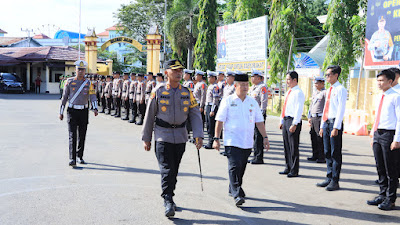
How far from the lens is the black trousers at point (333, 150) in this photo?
20.8 ft

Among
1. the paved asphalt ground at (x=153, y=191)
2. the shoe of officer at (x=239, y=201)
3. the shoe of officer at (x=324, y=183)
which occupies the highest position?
the shoe of officer at (x=239, y=201)

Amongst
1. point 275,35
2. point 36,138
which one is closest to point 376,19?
point 275,35

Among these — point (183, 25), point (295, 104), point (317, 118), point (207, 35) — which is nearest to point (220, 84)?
point (317, 118)

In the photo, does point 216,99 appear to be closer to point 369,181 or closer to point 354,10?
point 369,181

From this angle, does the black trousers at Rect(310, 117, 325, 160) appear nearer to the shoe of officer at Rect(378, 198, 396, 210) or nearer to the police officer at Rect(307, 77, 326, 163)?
the police officer at Rect(307, 77, 326, 163)

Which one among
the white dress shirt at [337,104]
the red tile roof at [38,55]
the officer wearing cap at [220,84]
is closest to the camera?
the white dress shirt at [337,104]

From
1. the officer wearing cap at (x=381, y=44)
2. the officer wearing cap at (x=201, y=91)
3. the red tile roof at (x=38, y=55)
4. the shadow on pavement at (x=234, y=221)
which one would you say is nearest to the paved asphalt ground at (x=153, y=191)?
the shadow on pavement at (x=234, y=221)

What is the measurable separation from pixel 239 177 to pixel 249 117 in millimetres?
834

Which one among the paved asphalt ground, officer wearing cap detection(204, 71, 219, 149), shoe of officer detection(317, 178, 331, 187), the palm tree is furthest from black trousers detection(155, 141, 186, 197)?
the palm tree

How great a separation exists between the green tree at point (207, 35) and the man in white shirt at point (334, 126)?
21.7 meters

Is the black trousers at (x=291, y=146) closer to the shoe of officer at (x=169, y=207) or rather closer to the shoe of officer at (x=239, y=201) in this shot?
the shoe of officer at (x=239, y=201)

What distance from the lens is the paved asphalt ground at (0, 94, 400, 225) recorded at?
4945 mm

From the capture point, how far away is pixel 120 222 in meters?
4.67

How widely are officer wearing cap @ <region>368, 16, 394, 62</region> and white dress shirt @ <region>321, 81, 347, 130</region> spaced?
9.10m
